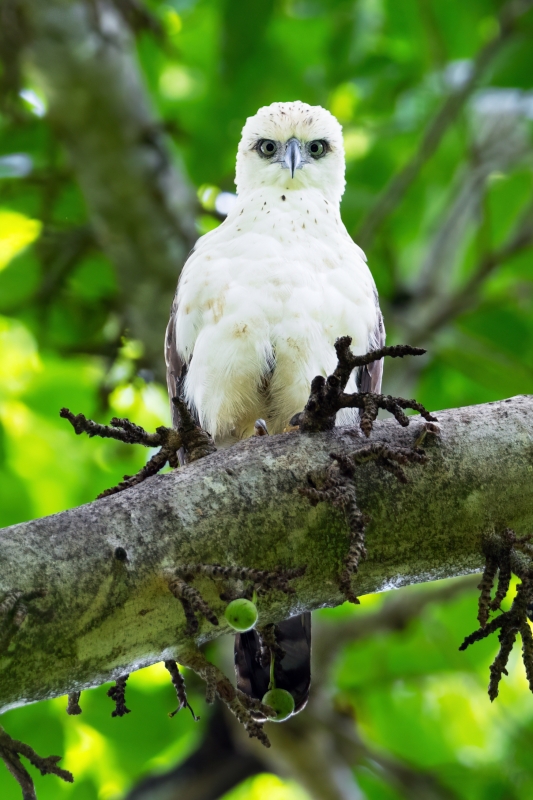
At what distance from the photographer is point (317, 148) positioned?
13.3 feet

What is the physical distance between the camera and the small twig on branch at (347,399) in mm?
1954

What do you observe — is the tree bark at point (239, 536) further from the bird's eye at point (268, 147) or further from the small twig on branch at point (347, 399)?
the bird's eye at point (268, 147)

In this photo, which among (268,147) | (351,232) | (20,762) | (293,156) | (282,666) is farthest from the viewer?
(351,232)

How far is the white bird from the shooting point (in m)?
3.15

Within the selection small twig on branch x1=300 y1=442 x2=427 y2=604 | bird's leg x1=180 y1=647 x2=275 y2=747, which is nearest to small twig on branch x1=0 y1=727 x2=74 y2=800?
bird's leg x1=180 y1=647 x2=275 y2=747

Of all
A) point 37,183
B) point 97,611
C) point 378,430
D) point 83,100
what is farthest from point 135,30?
point 97,611

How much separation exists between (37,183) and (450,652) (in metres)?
3.28

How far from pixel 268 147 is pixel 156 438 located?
7.24 ft

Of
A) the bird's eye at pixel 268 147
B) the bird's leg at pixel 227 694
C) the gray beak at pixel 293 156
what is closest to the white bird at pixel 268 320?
the gray beak at pixel 293 156

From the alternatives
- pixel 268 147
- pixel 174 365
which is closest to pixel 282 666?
pixel 174 365

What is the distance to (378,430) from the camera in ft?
6.92

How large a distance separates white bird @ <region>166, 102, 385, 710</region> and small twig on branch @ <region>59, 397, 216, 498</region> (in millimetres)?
961

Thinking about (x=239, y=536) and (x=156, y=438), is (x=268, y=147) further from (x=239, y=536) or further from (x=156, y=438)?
(x=239, y=536)

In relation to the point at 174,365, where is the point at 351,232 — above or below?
above
